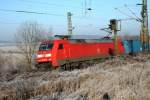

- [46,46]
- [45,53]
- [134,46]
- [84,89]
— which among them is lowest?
[134,46]

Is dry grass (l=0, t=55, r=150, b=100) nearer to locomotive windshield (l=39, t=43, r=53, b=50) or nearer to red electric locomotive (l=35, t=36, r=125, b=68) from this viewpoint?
red electric locomotive (l=35, t=36, r=125, b=68)

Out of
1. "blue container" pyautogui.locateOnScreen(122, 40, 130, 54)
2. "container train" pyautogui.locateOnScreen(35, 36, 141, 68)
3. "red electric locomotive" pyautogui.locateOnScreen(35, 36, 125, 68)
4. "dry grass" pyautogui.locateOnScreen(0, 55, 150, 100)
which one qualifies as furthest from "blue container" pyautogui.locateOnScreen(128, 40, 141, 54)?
"dry grass" pyautogui.locateOnScreen(0, 55, 150, 100)

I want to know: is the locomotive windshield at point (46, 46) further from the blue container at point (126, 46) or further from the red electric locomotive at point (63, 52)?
the blue container at point (126, 46)

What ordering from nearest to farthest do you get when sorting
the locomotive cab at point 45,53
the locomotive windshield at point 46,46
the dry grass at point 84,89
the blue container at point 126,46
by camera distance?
the dry grass at point 84,89
the locomotive cab at point 45,53
the locomotive windshield at point 46,46
the blue container at point 126,46

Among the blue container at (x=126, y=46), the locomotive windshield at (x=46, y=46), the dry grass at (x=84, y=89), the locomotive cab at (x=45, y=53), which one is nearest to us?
the dry grass at (x=84, y=89)

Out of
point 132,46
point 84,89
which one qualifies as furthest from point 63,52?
point 132,46

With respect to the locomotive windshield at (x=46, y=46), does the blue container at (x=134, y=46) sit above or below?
below

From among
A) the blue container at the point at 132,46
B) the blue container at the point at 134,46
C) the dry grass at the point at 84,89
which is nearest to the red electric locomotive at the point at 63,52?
the blue container at the point at 132,46

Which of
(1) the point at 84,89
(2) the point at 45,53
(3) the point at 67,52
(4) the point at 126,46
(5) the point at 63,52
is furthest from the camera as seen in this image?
(4) the point at 126,46

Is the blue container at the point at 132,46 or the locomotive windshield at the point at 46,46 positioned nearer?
the locomotive windshield at the point at 46,46

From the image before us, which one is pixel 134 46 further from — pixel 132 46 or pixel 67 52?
pixel 67 52

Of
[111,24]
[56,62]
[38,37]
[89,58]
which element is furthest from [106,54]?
[38,37]

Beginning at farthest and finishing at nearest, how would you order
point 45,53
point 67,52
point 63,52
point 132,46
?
point 132,46, point 67,52, point 63,52, point 45,53

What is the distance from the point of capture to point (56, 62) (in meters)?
25.1
